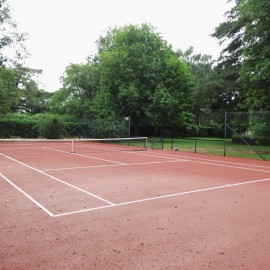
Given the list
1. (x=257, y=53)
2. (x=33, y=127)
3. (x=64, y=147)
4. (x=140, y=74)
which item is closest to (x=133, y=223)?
(x=257, y=53)

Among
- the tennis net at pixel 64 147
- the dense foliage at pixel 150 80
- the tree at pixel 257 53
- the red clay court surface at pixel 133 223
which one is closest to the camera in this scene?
the red clay court surface at pixel 133 223

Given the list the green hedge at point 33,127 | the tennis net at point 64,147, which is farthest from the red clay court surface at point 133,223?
the green hedge at point 33,127

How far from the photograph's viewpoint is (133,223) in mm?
5105

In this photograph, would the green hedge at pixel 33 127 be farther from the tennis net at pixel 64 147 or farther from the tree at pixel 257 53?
the tree at pixel 257 53

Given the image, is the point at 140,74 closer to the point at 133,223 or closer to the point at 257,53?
the point at 257,53

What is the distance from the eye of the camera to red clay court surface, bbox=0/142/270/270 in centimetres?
372

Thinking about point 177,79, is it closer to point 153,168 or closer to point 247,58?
point 247,58

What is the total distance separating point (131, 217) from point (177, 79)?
29.7 m

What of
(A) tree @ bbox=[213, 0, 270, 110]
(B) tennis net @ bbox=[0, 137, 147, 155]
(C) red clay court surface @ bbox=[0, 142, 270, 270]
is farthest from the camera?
(B) tennis net @ bbox=[0, 137, 147, 155]

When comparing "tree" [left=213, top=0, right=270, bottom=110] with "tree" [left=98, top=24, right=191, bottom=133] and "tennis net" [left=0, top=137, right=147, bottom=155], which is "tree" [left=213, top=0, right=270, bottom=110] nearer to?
"tennis net" [left=0, top=137, right=147, bottom=155]

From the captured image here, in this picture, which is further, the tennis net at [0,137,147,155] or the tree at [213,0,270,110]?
the tennis net at [0,137,147,155]

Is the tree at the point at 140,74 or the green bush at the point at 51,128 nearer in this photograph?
the green bush at the point at 51,128

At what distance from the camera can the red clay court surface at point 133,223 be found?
372 cm

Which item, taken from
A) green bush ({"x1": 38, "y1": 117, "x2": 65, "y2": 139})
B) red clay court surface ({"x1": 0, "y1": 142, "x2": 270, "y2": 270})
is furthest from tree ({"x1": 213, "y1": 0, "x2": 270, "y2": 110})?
green bush ({"x1": 38, "y1": 117, "x2": 65, "y2": 139})
